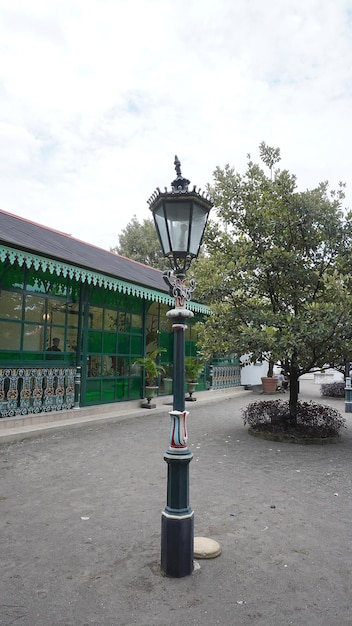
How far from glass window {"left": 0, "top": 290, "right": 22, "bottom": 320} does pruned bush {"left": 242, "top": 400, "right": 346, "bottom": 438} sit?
5.40 metres

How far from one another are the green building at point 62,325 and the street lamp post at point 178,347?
15.7 feet

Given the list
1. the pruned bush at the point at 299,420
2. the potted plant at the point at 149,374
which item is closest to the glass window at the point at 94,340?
the potted plant at the point at 149,374

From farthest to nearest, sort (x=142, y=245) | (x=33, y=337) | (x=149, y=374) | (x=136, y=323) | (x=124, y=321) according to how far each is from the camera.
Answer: (x=142, y=245) → (x=136, y=323) → (x=149, y=374) → (x=124, y=321) → (x=33, y=337)

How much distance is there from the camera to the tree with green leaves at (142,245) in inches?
1280

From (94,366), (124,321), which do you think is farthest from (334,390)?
(94,366)

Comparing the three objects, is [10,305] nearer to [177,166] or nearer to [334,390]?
[177,166]

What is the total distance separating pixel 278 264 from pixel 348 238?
1440 millimetres

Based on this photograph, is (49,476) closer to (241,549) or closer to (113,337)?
(241,549)

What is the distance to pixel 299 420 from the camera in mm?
8773

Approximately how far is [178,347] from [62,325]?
7.33 metres

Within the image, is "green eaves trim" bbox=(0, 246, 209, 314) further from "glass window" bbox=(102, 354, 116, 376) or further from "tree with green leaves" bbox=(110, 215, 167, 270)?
"tree with green leaves" bbox=(110, 215, 167, 270)

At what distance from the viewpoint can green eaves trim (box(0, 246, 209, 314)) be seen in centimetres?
767

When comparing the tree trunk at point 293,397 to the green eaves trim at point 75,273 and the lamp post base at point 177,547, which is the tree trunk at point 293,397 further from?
the lamp post base at point 177,547

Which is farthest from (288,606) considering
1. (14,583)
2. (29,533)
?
(29,533)
